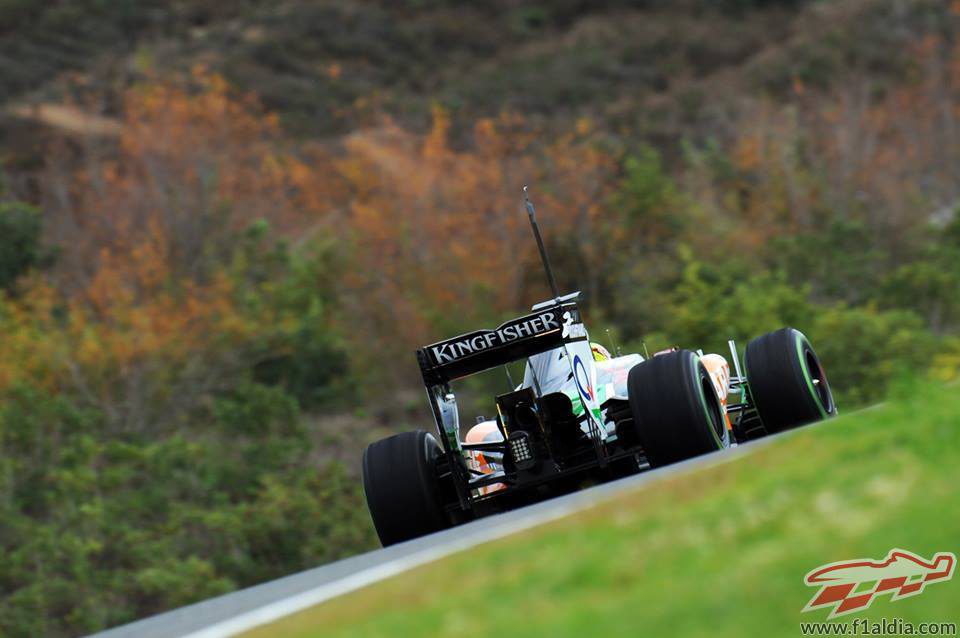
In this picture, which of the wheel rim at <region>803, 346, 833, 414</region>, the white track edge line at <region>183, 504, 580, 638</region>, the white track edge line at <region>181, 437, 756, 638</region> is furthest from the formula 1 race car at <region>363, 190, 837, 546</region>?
the white track edge line at <region>183, 504, 580, 638</region>

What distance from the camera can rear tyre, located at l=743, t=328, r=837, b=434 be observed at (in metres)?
11.7

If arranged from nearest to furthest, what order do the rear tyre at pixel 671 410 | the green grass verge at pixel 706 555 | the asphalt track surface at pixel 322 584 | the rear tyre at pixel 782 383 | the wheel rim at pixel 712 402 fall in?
1. the green grass verge at pixel 706 555
2. the asphalt track surface at pixel 322 584
3. the rear tyre at pixel 671 410
4. the wheel rim at pixel 712 402
5. the rear tyre at pixel 782 383

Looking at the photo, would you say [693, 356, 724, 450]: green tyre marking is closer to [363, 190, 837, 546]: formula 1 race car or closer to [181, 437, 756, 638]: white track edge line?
[363, 190, 837, 546]: formula 1 race car

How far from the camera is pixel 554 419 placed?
11148 millimetres

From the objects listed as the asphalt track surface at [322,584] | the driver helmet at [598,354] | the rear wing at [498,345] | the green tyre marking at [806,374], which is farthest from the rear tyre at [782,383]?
the asphalt track surface at [322,584]

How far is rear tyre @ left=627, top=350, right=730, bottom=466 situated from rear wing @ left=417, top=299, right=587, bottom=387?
Answer: 0.68 m

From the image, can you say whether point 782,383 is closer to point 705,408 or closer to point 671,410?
point 705,408

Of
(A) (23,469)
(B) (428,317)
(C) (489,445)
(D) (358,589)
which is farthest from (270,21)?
(D) (358,589)

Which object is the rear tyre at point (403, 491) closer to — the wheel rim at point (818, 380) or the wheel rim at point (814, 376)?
the wheel rim at point (814, 376)

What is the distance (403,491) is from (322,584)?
4.06 m

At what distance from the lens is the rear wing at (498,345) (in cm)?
1067

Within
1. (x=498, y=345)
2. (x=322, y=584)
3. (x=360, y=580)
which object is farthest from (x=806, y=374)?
(x=360, y=580)

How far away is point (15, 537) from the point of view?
21.8 metres

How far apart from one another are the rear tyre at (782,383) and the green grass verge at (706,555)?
4.49 m
